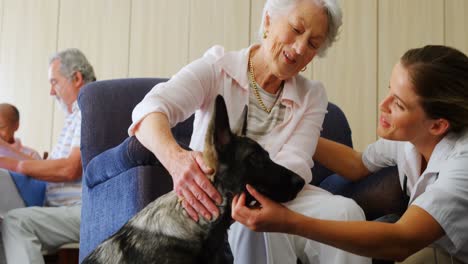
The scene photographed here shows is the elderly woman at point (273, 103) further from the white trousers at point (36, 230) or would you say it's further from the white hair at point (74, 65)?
the white hair at point (74, 65)

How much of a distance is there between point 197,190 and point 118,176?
578 mm

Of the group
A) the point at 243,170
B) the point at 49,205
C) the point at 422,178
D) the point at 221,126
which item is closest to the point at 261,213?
the point at 243,170

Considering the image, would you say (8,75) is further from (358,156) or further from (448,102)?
(448,102)

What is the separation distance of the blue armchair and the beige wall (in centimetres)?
129

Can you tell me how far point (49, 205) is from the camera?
9.96ft

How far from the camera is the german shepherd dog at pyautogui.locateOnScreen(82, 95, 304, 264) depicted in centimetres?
135

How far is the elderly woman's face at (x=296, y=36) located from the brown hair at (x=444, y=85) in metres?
0.36

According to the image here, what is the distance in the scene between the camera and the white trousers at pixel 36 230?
2697 mm

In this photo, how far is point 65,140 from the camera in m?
3.08

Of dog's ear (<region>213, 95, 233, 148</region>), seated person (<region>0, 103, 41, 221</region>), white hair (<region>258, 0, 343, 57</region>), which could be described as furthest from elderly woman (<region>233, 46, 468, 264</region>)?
seated person (<region>0, 103, 41, 221</region>)

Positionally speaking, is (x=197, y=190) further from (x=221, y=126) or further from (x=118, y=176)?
(x=118, y=176)

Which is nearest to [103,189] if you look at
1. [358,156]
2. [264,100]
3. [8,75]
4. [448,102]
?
[264,100]

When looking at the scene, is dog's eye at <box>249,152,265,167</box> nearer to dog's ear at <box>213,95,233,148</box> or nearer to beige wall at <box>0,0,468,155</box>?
dog's ear at <box>213,95,233,148</box>

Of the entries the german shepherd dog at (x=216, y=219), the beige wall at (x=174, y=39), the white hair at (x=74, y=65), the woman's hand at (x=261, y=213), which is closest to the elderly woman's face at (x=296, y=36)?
the german shepherd dog at (x=216, y=219)
